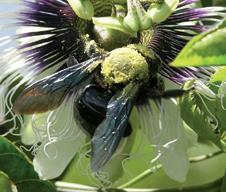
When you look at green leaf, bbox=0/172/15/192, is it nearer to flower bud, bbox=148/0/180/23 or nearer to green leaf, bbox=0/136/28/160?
green leaf, bbox=0/136/28/160

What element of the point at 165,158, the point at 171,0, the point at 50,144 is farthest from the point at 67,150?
the point at 171,0

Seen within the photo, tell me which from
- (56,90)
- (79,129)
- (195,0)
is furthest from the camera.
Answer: (195,0)

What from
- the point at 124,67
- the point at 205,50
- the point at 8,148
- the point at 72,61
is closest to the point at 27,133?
the point at 8,148

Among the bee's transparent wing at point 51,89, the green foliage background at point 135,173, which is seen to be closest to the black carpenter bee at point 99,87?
the bee's transparent wing at point 51,89

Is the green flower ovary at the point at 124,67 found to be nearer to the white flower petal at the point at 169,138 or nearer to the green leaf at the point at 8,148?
the white flower petal at the point at 169,138

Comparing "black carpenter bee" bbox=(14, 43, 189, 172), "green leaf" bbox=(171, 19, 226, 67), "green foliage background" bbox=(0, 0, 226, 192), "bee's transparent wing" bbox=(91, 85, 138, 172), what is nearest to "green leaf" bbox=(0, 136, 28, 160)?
"green foliage background" bbox=(0, 0, 226, 192)

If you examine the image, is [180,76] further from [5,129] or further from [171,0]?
[5,129]

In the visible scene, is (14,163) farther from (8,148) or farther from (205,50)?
(205,50)
